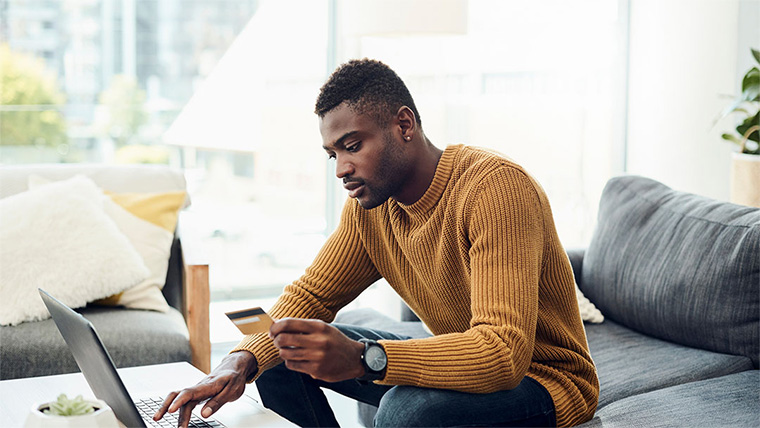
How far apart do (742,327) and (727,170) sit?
1.62 m

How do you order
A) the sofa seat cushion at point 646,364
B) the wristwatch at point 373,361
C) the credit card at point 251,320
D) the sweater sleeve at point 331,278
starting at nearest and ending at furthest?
the credit card at point 251,320 < the wristwatch at point 373,361 < the sweater sleeve at point 331,278 < the sofa seat cushion at point 646,364

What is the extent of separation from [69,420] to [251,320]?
279 mm

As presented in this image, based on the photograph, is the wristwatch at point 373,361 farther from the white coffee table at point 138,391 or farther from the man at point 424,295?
the white coffee table at point 138,391

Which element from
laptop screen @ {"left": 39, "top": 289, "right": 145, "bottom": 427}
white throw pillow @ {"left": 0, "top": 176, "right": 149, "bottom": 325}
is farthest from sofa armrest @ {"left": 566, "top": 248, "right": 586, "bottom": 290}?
laptop screen @ {"left": 39, "top": 289, "right": 145, "bottom": 427}

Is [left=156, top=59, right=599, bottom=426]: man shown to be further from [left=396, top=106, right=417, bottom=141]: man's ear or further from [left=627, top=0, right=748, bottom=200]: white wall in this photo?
[left=627, top=0, right=748, bottom=200]: white wall

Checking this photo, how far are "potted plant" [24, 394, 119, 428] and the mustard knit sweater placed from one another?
461mm

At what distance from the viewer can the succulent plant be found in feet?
3.59

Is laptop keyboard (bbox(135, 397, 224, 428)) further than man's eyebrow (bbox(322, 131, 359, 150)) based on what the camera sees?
No

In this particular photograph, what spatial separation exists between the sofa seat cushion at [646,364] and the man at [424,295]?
387 millimetres

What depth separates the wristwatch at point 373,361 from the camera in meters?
1.33

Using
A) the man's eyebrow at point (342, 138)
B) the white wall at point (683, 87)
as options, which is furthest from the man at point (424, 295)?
the white wall at point (683, 87)

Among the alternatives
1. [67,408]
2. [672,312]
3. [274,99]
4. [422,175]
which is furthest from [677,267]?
[274,99]

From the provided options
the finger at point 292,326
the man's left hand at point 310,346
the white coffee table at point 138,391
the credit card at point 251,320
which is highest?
the credit card at point 251,320

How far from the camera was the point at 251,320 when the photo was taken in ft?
3.95
